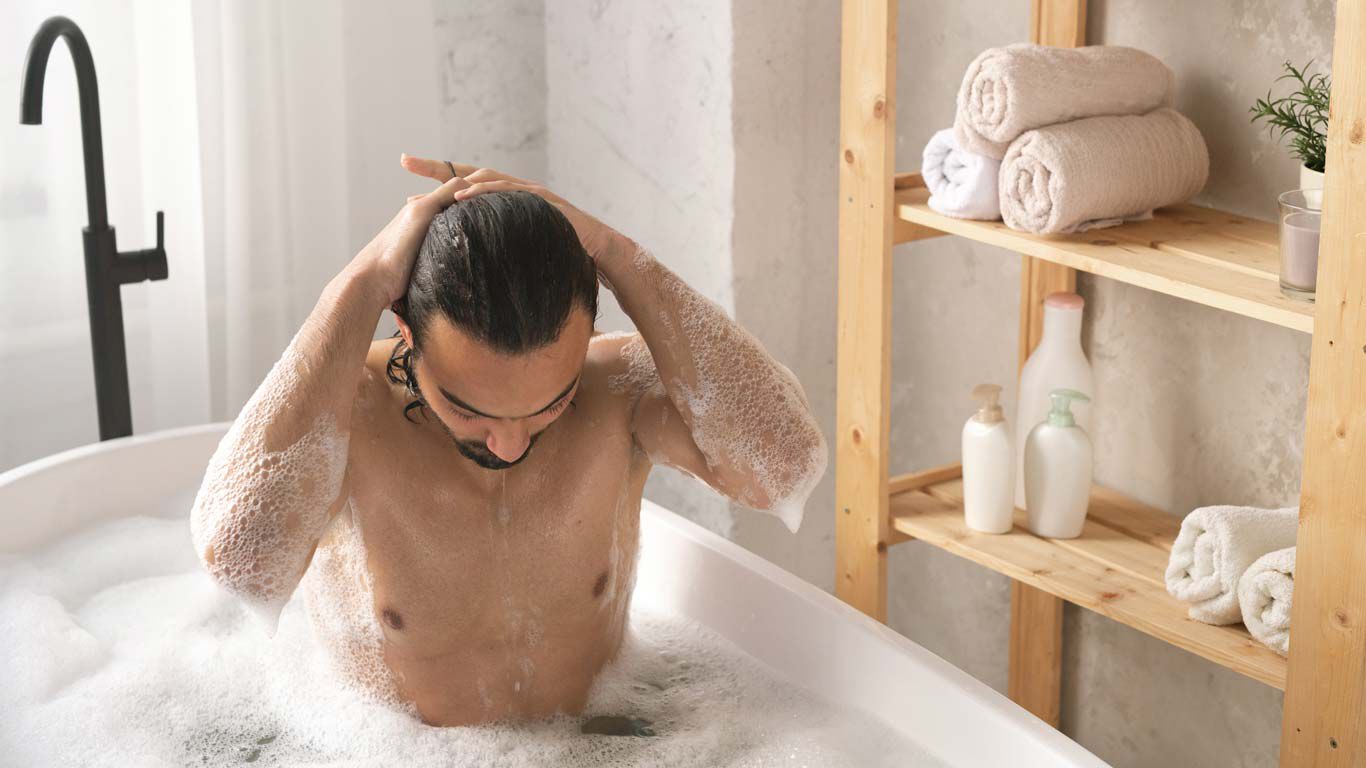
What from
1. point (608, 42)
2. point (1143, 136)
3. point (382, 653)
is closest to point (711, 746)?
point (382, 653)

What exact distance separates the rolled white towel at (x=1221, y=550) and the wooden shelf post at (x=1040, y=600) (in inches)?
12.4

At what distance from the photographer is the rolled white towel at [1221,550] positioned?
1.56 m

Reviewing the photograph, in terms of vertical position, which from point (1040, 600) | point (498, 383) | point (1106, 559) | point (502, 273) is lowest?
point (1040, 600)

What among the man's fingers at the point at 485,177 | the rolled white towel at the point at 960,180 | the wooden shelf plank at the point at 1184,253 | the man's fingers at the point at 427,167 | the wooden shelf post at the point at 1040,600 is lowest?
the wooden shelf post at the point at 1040,600

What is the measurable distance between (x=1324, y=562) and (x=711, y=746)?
2.09ft

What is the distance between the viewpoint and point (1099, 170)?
5.25 ft

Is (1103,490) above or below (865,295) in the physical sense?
below

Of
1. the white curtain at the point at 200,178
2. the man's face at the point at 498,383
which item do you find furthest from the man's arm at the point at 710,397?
the white curtain at the point at 200,178

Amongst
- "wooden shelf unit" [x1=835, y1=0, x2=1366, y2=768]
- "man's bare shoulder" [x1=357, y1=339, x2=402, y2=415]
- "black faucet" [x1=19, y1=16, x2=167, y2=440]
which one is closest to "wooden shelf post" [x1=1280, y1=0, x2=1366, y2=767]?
"wooden shelf unit" [x1=835, y1=0, x2=1366, y2=768]

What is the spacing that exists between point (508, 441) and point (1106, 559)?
73 centimetres

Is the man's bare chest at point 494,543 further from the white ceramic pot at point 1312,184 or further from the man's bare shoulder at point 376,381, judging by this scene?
the white ceramic pot at point 1312,184

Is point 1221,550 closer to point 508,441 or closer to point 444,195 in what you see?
point 508,441

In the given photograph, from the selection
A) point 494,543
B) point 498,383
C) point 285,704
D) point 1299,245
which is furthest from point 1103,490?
point 285,704

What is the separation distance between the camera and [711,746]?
5.37 ft
